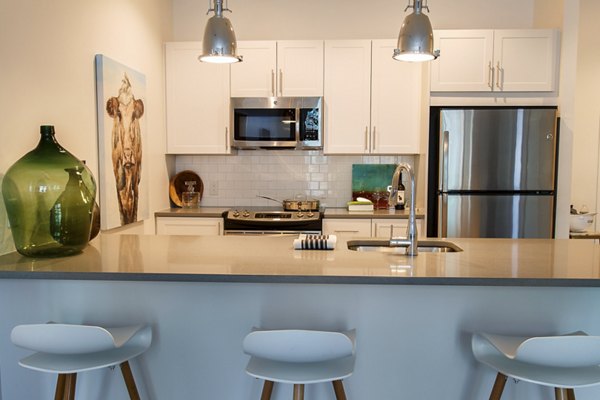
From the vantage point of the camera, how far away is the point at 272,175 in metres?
4.59

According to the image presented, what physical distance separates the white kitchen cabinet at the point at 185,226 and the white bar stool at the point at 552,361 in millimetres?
2705

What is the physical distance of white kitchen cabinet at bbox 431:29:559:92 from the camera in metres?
3.88

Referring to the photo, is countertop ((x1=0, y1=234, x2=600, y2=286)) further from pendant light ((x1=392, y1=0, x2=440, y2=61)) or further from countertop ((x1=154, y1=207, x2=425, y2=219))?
countertop ((x1=154, y1=207, x2=425, y2=219))

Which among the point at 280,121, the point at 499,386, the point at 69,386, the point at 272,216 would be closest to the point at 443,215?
the point at 272,216

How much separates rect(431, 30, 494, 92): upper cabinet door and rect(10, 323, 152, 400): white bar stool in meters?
3.09

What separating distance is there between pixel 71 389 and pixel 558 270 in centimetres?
181

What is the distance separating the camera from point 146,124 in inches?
148

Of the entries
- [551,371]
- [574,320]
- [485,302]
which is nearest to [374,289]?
[485,302]

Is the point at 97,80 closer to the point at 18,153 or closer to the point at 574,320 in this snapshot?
the point at 18,153

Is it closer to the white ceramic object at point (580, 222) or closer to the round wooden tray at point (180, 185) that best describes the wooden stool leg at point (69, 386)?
the round wooden tray at point (180, 185)

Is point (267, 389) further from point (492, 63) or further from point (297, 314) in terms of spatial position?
point (492, 63)

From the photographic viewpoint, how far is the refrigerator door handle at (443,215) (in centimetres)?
378

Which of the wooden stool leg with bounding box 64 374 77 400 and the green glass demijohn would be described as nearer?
the wooden stool leg with bounding box 64 374 77 400

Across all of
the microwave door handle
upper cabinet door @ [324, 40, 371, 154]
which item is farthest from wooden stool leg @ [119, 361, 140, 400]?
upper cabinet door @ [324, 40, 371, 154]
